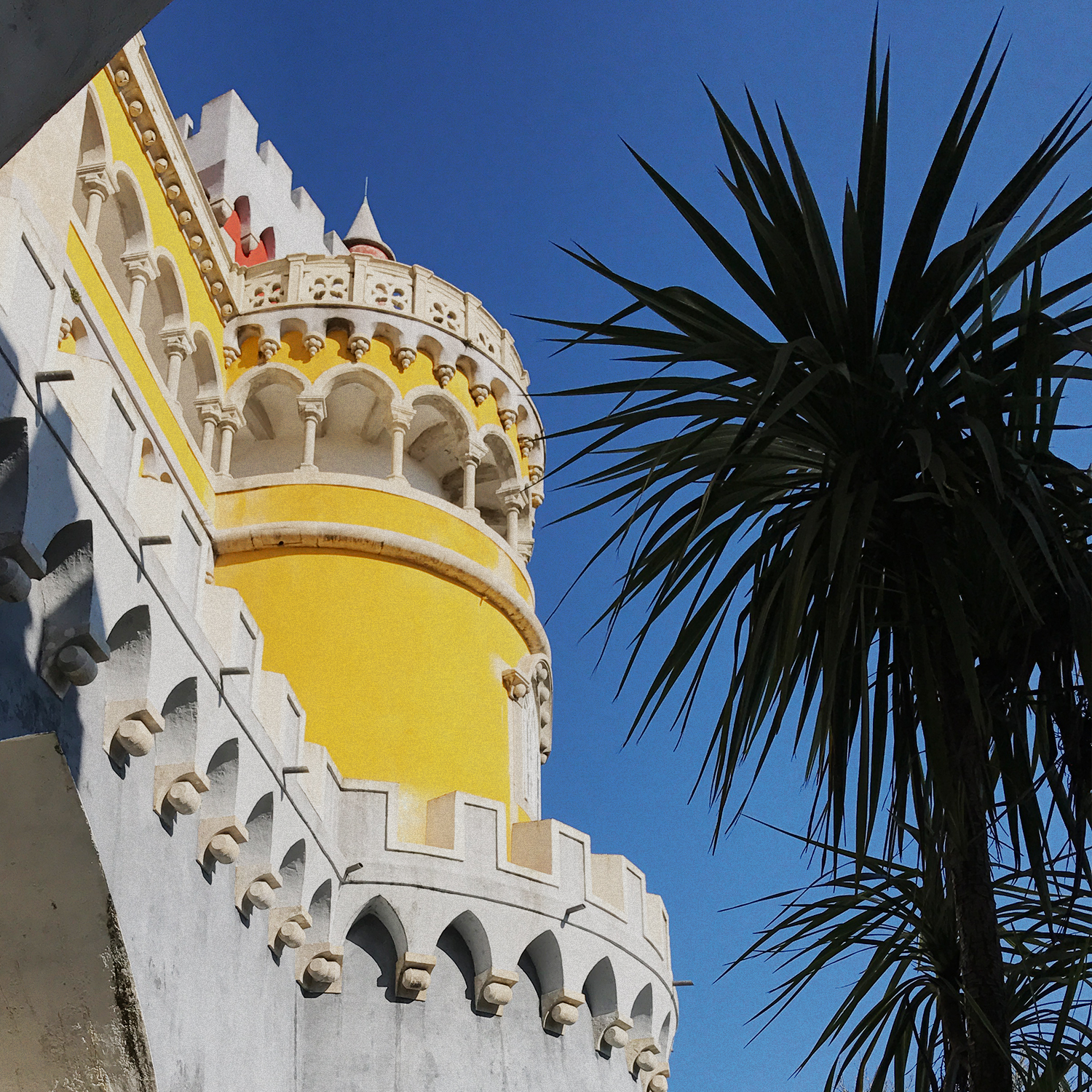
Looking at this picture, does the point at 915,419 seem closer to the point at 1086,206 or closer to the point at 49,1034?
the point at 1086,206

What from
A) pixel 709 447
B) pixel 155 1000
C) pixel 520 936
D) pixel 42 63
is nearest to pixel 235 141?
pixel 520 936

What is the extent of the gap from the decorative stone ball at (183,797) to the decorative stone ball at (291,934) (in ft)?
6.84

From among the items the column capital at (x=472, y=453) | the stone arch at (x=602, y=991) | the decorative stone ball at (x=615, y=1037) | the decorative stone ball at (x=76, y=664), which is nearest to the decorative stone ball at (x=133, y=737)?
the decorative stone ball at (x=76, y=664)

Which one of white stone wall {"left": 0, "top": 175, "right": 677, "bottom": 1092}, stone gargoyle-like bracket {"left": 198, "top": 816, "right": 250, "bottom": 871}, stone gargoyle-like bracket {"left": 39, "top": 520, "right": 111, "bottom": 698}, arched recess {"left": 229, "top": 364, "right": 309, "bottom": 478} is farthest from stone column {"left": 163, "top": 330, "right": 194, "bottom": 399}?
stone gargoyle-like bracket {"left": 39, "top": 520, "right": 111, "bottom": 698}

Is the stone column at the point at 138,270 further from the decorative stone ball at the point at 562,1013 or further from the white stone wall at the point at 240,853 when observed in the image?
the decorative stone ball at the point at 562,1013

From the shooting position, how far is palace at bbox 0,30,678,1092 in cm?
625

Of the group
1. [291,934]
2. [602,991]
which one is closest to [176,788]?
[291,934]

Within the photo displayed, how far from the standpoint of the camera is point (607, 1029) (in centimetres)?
1202

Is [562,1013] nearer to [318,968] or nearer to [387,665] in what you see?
[318,968]

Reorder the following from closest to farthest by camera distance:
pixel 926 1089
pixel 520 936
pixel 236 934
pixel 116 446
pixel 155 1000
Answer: pixel 926 1089 < pixel 116 446 < pixel 155 1000 < pixel 236 934 < pixel 520 936

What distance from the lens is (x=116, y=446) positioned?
22.5 feet

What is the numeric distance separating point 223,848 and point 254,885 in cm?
66

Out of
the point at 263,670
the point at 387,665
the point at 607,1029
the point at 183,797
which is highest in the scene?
the point at 387,665

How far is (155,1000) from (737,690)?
424 centimetres
